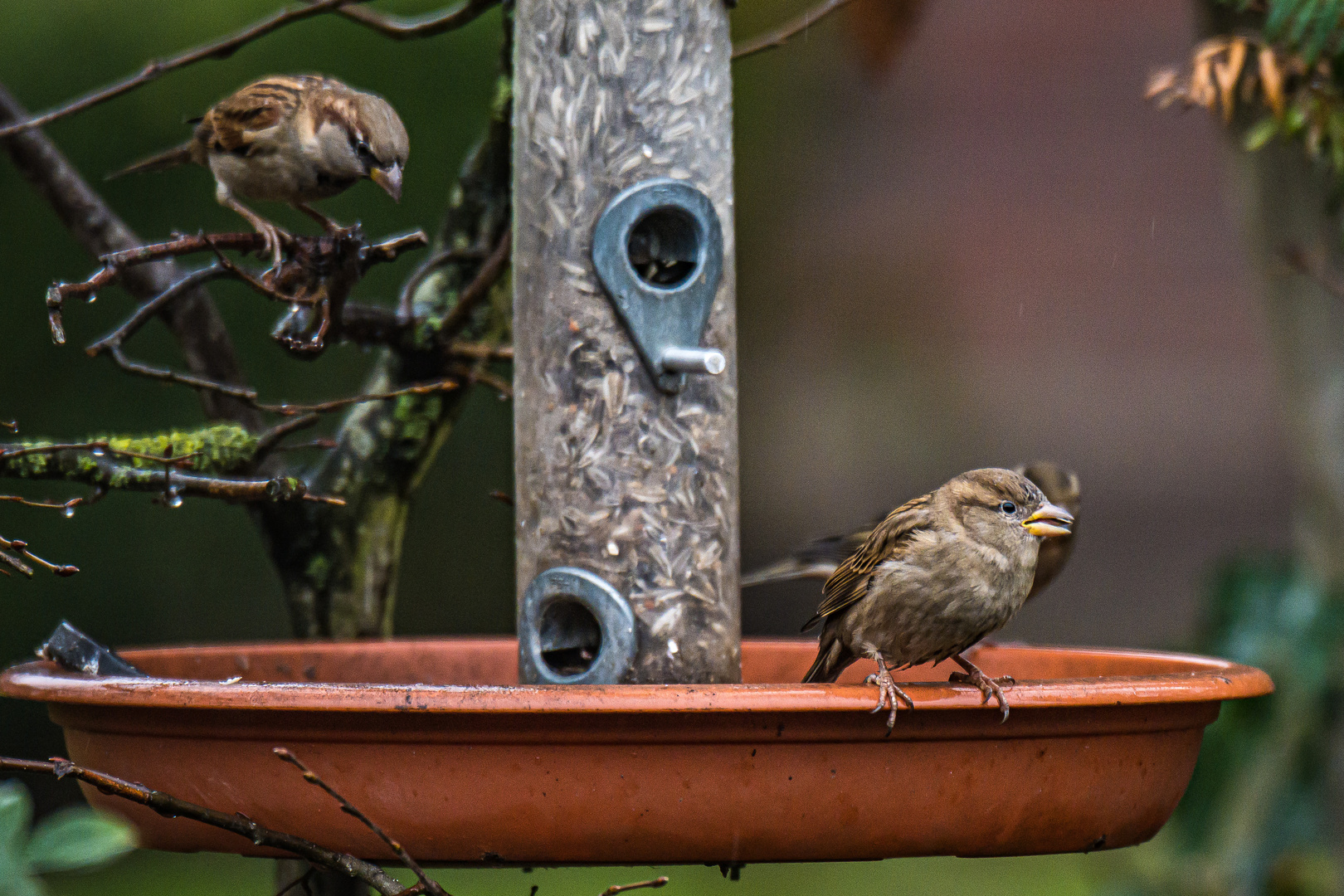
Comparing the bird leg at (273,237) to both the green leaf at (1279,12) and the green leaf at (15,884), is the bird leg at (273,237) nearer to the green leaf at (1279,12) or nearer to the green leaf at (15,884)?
the green leaf at (15,884)

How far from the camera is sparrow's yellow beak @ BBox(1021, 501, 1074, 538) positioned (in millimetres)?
2826

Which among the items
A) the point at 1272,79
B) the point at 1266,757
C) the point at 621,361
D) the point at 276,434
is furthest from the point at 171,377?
the point at 1266,757

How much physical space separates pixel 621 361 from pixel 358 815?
102 cm

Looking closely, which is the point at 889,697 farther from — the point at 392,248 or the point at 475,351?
the point at 475,351

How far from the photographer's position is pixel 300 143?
10.4 feet

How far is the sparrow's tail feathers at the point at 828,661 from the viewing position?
2.84 meters

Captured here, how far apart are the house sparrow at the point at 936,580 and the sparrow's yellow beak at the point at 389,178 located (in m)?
1.18

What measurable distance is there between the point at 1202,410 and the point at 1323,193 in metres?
4.38

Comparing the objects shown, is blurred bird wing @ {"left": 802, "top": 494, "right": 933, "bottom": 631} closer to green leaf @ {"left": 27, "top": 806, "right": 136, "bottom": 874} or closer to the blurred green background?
green leaf @ {"left": 27, "top": 806, "right": 136, "bottom": 874}

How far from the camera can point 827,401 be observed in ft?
26.5

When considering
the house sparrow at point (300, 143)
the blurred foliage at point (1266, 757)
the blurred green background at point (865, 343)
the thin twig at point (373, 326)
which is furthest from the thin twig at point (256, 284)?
the blurred green background at point (865, 343)

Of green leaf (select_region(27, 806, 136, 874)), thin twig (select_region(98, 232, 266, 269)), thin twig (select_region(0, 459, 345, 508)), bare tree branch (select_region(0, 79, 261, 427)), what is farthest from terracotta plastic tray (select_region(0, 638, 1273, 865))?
bare tree branch (select_region(0, 79, 261, 427))

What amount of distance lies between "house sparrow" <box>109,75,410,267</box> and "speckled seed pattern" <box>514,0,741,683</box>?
41 cm

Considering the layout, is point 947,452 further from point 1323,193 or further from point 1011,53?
point 1323,193
